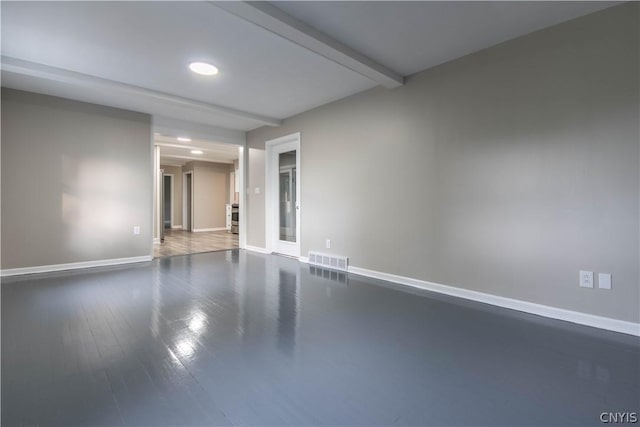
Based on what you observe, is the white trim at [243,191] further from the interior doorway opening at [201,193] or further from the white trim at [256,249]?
the interior doorway opening at [201,193]

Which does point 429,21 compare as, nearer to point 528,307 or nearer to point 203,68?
point 203,68

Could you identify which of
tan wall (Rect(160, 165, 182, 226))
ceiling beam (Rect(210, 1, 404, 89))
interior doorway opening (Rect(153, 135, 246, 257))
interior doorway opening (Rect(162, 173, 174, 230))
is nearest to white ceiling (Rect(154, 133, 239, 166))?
interior doorway opening (Rect(153, 135, 246, 257))

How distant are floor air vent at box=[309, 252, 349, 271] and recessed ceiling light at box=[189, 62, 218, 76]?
2.84 meters

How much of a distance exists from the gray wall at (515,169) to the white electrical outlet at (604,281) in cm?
4

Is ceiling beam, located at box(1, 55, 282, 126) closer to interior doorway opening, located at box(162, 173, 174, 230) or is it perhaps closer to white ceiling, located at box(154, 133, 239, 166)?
white ceiling, located at box(154, 133, 239, 166)

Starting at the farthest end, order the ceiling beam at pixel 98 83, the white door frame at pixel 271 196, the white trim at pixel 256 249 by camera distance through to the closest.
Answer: the white trim at pixel 256 249 → the white door frame at pixel 271 196 → the ceiling beam at pixel 98 83

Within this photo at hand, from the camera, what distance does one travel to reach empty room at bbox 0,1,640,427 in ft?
5.25

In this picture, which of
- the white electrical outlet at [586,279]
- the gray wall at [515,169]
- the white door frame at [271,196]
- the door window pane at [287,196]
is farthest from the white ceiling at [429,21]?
the white door frame at [271,196]

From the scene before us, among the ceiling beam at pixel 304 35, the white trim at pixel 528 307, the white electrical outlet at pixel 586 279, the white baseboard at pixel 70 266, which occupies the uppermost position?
the ceiling beam at pixel 304 35

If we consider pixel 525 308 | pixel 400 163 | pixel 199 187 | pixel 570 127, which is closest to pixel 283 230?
pixel 400 163

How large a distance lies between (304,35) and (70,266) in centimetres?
449

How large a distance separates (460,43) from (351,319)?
271 cm

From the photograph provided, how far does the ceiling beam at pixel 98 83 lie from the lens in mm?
3104

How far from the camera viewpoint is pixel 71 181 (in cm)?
434
